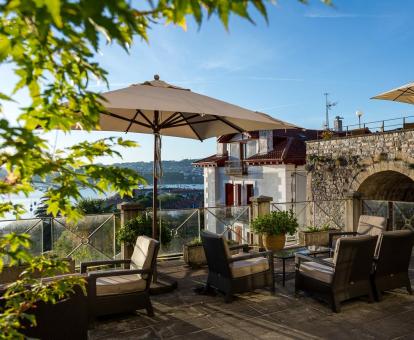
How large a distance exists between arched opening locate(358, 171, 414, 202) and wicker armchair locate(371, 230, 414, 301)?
10.3 metres

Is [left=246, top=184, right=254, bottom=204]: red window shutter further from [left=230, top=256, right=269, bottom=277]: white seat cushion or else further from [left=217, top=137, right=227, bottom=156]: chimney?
[left=230, top=256, right=269, bottom=277]: white seat cushion

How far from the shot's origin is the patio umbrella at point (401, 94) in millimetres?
9771

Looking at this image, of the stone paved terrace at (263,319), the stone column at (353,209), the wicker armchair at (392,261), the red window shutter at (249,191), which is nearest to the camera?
the stone paved terrace at (263,319)

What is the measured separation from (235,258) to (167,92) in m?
2.12

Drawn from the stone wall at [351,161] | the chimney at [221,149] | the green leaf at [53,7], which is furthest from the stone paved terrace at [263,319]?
the chimney at [221,149]

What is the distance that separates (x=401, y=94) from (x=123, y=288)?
961cm

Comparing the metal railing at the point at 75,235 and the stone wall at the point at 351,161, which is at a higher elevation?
the stone wall at the point at 351,161

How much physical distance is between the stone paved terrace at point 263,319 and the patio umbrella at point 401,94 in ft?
22.6

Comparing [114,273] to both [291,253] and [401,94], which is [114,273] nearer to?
[291,253]

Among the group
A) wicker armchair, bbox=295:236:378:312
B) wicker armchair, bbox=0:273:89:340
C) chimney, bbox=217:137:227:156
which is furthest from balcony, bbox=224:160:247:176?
wicker armchair, bbox=0:273:89:340

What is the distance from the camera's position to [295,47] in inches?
275

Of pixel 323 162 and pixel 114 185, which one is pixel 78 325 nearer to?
pixel 114 185

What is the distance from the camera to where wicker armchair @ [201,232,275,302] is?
4.31 m

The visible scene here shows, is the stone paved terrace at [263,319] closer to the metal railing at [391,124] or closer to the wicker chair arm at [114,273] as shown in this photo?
the wicker chair arm at [114,273]
